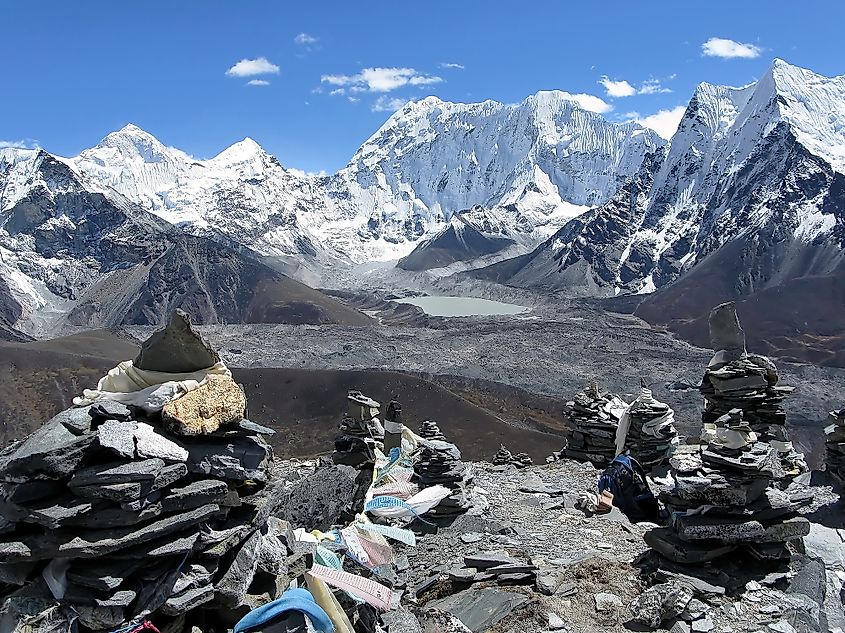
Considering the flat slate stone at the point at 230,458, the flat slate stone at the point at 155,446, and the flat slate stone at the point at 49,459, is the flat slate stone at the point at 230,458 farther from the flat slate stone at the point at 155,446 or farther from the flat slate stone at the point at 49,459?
the flat slate stone at the point at 49,459

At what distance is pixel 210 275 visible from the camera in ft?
563

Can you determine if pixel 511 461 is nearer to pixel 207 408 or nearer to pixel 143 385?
pixel 207 408

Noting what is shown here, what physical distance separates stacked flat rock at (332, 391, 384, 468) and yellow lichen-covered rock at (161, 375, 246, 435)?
11321 mm

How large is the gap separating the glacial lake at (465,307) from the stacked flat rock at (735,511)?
15073 centimetres

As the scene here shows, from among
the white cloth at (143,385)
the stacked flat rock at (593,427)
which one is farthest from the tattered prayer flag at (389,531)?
the stacked flat rock at (593,427)

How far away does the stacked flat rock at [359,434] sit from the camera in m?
17.9

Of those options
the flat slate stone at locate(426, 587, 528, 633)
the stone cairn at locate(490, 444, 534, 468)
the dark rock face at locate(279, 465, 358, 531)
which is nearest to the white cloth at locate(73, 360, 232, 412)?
the flat slate stone at locate(426, 587, 528, 633)

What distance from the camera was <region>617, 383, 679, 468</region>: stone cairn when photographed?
50.9ft

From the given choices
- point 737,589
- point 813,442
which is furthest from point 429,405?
point 737,589

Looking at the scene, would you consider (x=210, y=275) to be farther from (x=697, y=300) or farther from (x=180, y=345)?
(x=180, y=345)

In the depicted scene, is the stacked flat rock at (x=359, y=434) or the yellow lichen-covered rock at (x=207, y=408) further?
the stacked flat rock at (x=359, y=434)

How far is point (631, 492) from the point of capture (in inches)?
471

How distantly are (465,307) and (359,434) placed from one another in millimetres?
158366

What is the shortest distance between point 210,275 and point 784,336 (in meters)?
131
